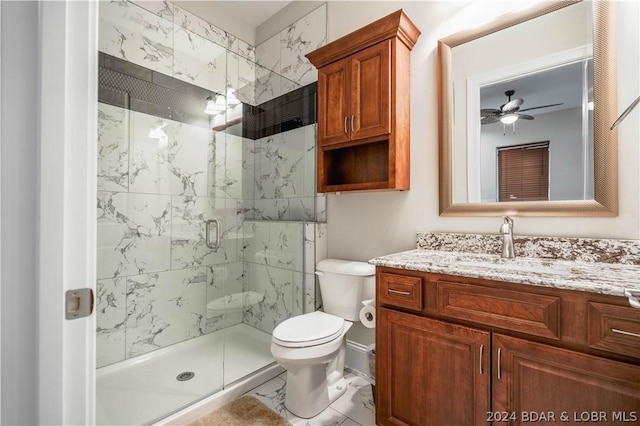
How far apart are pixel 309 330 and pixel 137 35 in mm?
2132

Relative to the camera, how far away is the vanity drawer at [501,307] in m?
1.01

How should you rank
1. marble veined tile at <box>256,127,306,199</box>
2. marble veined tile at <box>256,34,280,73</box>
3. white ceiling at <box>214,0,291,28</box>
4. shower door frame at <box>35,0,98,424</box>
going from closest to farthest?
shower door frame at <box>35,0,98,424</box>, marble veined tile at <box>256,127,306,199</box>, white ceiling at <box>214,0,291,28</box>, marble veined tile at <box>256,34,280,73</box>

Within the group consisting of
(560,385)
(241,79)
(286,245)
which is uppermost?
(241,79)

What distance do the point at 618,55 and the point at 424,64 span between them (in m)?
Result: 0.87

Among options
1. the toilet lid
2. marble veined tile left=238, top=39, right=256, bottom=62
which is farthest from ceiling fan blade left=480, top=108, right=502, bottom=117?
marble veined tile left=238, top=39, right=256, bottom=62

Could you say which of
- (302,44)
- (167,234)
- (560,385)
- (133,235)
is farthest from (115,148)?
(560,385)

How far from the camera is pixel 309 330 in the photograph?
1.71 m

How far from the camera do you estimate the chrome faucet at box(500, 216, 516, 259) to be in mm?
1425

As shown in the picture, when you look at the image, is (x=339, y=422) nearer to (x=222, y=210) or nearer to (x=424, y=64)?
(x=222, y=210)

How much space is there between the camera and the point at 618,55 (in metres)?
1.29

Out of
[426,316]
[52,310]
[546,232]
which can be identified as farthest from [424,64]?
[52,310]

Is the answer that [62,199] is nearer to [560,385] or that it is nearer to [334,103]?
[560,385]

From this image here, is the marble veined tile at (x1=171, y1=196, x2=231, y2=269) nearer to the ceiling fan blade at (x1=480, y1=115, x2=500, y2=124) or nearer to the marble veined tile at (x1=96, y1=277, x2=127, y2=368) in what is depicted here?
the marble veined tile at (x1=96, y1=277, x2=127, y2=368)

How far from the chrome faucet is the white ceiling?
249cm
